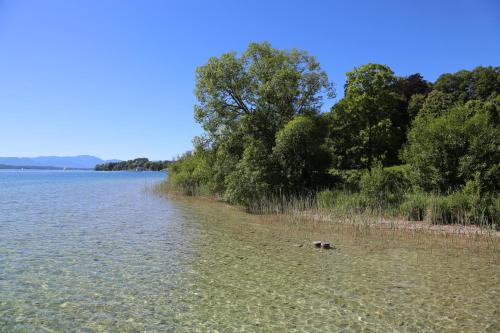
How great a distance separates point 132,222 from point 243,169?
953cm

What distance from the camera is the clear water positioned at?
6.83 m

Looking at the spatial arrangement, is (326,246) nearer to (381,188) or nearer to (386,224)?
(386,224)

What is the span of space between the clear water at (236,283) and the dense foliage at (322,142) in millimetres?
7624

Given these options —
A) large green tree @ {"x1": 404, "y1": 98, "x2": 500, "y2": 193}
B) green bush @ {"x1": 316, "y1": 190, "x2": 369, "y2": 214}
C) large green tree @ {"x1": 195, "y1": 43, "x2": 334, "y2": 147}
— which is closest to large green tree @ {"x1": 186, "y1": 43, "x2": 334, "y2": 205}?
large green tree @ {"x1": 195, "y1": 43, "x2": 334, "y2": 147}

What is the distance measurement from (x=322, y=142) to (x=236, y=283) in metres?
21.3

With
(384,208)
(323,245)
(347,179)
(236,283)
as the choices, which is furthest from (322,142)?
(236,283)

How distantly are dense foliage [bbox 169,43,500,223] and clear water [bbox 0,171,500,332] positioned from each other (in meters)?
7.62

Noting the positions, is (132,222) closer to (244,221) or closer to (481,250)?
(244,221)

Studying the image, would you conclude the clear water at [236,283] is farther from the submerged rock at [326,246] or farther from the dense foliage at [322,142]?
the dense foliage at [322,142]

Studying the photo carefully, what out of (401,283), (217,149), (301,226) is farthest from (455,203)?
(217,149)

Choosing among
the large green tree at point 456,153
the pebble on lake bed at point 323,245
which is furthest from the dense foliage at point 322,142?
the pebble on lake bed at point 323,245

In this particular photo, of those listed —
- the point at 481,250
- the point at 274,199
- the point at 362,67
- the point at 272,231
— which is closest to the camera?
the point at 481,250

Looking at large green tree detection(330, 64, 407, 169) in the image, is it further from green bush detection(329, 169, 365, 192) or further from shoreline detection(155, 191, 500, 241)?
shoreline detection(155, 191, 500, 241)

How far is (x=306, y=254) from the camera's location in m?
12.3
